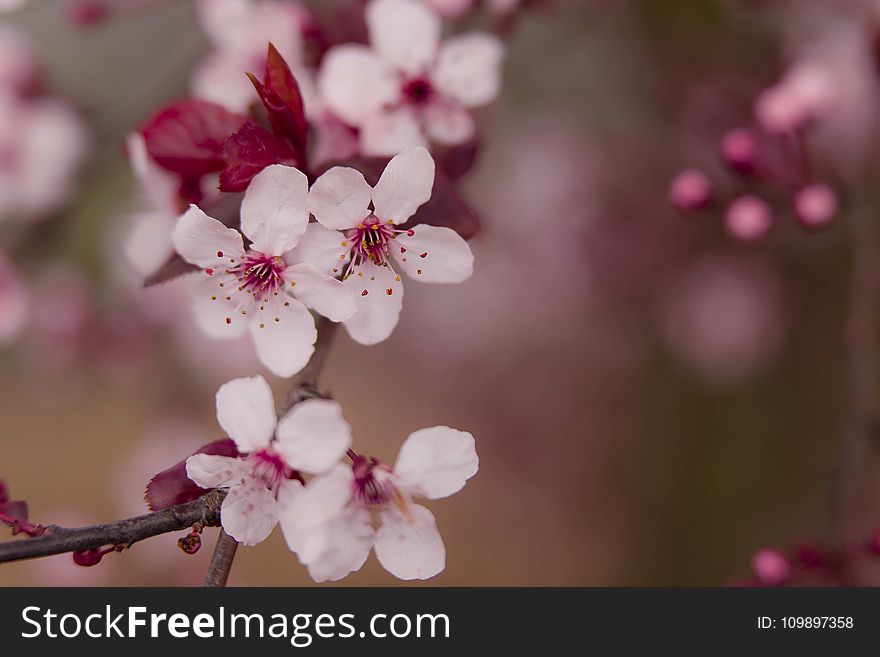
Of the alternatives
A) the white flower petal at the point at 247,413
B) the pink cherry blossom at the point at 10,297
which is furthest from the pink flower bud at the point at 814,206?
the pink cherry blossom at the point at 10,297

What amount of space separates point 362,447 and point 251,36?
5.64 feet

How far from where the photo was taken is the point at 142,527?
66 cm

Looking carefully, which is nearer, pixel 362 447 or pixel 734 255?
A: pixel 734 255

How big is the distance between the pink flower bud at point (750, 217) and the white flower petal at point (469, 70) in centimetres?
39

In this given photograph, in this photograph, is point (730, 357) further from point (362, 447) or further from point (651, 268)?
point (362, 447)

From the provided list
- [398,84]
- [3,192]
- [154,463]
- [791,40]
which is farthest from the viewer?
[154,463]

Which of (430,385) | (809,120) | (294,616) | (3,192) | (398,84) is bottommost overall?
(294,616)

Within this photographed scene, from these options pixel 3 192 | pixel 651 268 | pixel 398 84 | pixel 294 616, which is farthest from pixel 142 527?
pixel 651 268

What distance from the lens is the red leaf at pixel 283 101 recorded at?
29.2 inches

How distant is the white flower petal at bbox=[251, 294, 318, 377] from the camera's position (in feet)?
2.44

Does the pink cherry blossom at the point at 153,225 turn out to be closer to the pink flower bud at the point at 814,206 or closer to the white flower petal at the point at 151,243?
the white flower petal at the point at 151,243

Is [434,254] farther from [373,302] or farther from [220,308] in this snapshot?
[220,308]

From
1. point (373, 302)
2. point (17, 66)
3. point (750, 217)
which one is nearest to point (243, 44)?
point (373, 302)

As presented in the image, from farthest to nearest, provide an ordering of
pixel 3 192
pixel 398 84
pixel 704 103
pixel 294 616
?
pixel 704 103 < pixel 3 192 < pixel 398 84 < pixel 294 616
